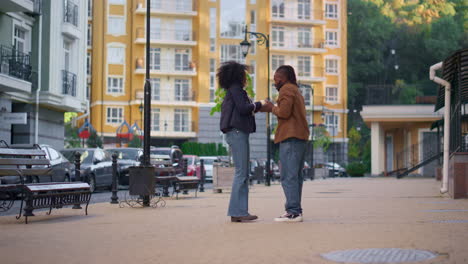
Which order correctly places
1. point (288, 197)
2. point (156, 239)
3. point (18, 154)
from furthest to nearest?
point (18, 154)
point (288, 197)
point (156, 239)

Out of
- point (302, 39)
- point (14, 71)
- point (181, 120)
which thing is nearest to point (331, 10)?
point (302, 39)

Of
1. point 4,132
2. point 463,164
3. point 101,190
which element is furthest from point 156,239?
point 4,132

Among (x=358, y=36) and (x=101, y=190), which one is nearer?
(x=101, y=190)

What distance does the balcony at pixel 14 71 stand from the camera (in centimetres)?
2762

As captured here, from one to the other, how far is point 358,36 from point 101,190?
63368mm

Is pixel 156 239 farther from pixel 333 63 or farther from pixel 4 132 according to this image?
pixel 333 63

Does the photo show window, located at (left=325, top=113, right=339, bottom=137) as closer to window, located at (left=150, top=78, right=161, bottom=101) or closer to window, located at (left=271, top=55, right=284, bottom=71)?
window, located at (left=271, top=55, right=284, bottom=71)

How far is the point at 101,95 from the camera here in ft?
224

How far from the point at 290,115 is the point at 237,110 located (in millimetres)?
676

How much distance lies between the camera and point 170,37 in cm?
6812

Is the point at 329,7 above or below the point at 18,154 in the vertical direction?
above

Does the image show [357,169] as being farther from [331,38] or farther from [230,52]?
[331,38]

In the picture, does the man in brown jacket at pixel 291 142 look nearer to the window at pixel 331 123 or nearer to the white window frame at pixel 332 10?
the window at pixel 331 123

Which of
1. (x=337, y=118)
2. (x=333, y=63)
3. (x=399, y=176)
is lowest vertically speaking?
(x=399, y=176)
